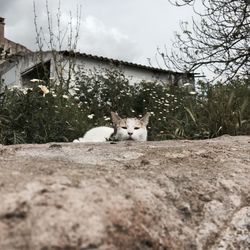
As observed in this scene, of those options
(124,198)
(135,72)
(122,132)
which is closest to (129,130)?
(122,132)

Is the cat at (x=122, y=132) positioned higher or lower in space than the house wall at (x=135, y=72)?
lower

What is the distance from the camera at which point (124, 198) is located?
178cm

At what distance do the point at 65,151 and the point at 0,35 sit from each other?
2219 centimetres

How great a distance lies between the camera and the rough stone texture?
1.55 metres

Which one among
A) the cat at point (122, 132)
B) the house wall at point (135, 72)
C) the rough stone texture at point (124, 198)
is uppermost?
the house wall at point (135, 72)

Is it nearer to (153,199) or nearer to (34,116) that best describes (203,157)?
(153,199)

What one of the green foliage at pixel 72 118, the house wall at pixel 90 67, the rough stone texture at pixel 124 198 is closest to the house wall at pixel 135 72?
the house wall at pixel 90 67

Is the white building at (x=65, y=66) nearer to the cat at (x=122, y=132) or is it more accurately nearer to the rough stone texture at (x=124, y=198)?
the cat at (x=122, y=132)

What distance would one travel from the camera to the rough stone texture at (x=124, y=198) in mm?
1548

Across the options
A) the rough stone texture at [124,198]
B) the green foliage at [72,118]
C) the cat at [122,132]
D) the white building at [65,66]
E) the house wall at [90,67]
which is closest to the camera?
the rough stone texture at [124,198]

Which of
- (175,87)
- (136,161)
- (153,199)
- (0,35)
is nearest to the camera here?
(153,199)

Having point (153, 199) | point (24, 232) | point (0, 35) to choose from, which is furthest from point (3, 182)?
point (0, 35)

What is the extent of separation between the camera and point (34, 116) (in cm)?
655

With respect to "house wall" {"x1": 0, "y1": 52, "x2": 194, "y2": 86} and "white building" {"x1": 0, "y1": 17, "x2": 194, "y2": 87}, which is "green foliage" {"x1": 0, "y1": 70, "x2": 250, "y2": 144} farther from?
"house wall" {"x1": 0, "y1": 52, "x2": 194, "y2": 86}
